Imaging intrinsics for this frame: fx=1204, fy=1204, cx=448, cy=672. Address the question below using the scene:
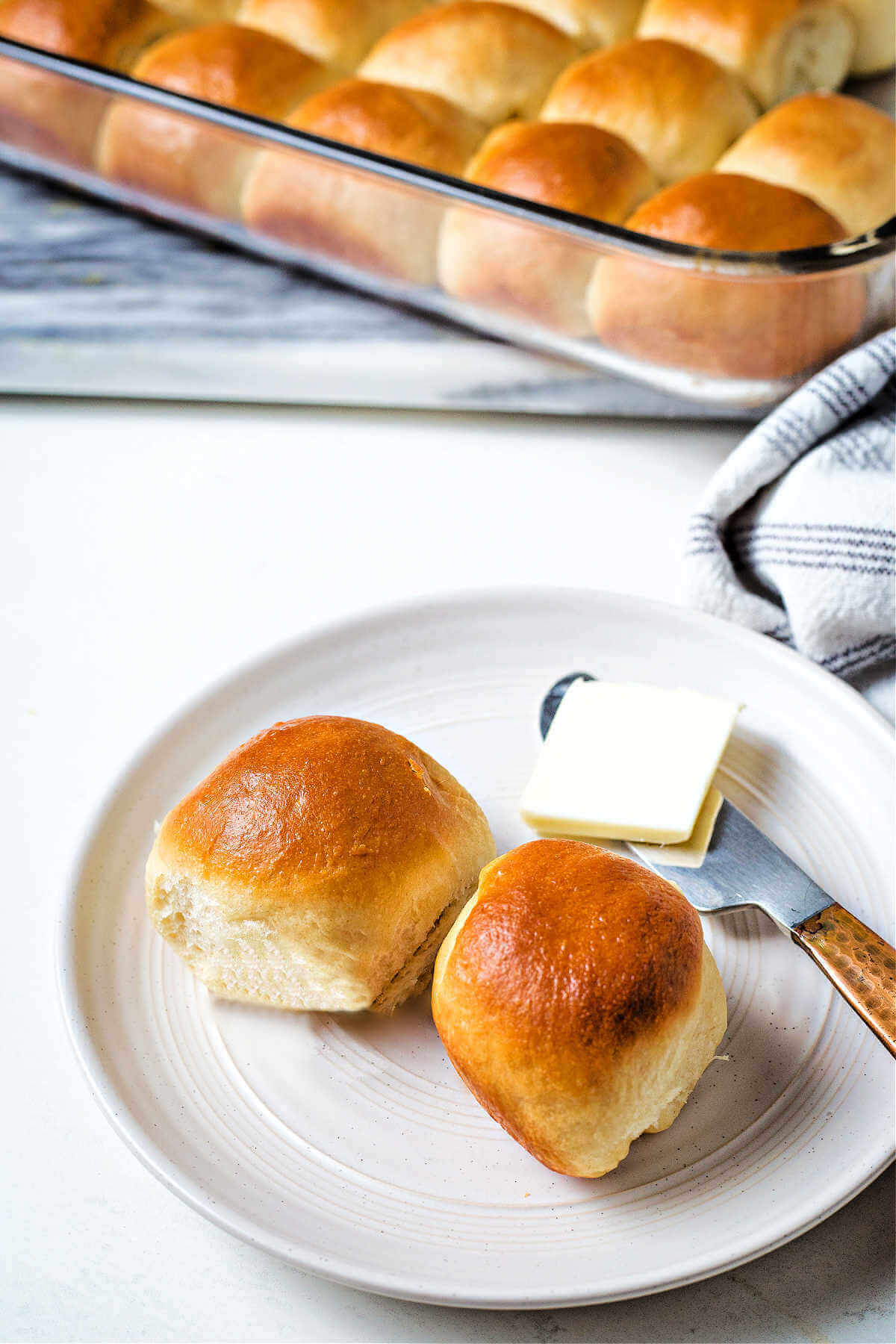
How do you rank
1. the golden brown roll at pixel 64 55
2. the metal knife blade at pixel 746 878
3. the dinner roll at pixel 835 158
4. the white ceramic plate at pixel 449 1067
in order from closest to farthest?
1. the white ceramic plate at pixel 449 1067
2. the metal knife blade at pixel 746 878
3. the dinner roll at pixel 835 158
4. the golden brown roll at pixel 64 55

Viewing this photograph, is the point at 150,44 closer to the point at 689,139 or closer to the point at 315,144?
the point at 315,144

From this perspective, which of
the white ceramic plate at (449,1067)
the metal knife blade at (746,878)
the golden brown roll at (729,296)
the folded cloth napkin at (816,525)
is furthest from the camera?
the golden brown roll at (729,296)

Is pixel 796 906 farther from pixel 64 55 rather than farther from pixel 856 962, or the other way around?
pixel 64 55

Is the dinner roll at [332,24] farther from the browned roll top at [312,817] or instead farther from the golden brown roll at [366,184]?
the browned roll top at [312,817]

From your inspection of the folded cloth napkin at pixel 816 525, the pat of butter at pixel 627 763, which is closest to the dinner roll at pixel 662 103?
the folded cloth napkin at pixel 816 525

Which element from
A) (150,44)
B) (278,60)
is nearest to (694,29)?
(278,60)

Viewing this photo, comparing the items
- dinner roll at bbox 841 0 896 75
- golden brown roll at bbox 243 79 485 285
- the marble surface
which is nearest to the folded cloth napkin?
the marble surface

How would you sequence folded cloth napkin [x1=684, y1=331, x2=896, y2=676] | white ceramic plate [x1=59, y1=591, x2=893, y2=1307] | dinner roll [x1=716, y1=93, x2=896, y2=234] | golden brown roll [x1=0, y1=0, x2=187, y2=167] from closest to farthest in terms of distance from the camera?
white ceramic plate [x1=59, y1=591, x2=893, y2=1307] < folded cloth napkin [x1=684, y1=331, x2=896, y2=676] < dinner roll [x1=716, y1=93, x2=896, y2=234] < golden brown roll [x1=0, y1=0, x2=187, y2=167]

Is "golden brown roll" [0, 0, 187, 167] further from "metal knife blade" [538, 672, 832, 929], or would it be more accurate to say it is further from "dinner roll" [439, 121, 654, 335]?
"metal knife blade" [538, 672, 832, 929]
